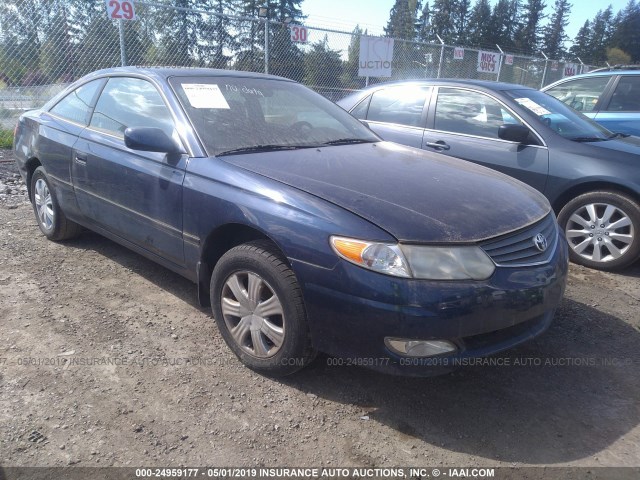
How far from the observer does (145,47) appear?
8.81m

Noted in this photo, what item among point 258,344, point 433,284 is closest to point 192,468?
point 258,344

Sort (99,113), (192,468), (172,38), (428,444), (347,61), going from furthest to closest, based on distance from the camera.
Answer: (347,61) → (172,38) → (99,113) → (428,444) → (192,468)

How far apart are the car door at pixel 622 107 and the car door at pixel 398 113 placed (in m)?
2.76

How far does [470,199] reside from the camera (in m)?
2.59

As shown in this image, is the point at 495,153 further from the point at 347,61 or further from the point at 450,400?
the point at 347,61

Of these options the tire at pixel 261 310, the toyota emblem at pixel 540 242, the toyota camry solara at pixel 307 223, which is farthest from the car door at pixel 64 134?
the toyota emblem at pixel 540 242

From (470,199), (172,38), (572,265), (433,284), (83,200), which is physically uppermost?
(172,38)

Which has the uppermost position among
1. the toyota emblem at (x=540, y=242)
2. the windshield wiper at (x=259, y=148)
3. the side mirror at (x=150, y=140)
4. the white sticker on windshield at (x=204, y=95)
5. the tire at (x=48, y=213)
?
the white sticker on windshield at (x=204, y=95)

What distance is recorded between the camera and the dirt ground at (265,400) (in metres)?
2.15

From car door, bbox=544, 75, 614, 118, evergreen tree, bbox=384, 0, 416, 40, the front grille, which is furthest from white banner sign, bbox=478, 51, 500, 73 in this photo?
evergreen tree, bbox=384, 0, 416, 40

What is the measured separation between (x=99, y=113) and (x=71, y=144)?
34cm

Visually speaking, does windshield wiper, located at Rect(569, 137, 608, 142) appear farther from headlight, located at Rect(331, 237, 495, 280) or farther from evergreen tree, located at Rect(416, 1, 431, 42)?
evergreen tree, located at Rect(416, 1, 431, 42)

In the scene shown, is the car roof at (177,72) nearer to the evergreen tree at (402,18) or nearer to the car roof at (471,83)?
the car roof at (471,83)

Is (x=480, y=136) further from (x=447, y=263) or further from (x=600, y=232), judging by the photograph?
(x=447, y=263)
